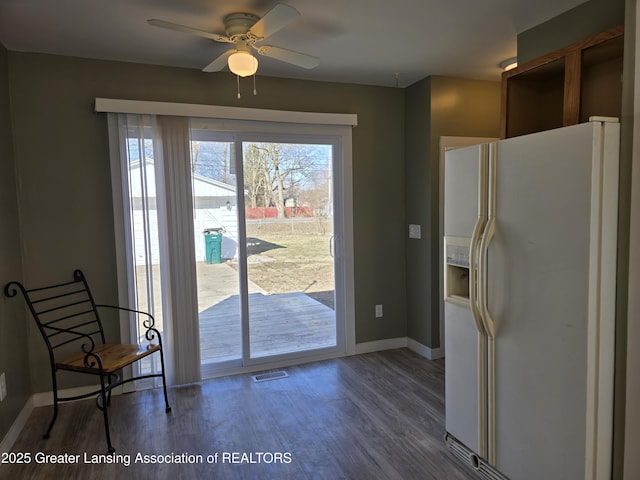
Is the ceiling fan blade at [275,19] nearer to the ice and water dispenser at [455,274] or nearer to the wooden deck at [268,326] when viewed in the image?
the ice and water dispenser at [455,274]

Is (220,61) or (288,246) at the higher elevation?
(220,61)

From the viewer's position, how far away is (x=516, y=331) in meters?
1.94

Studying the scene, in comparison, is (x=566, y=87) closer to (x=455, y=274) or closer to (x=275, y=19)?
(x=455, y=274)

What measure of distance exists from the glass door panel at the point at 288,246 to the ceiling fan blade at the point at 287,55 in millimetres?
A: 1075

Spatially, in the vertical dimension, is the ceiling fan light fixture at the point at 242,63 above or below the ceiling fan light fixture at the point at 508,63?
below

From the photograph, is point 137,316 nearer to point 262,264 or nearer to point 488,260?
point 262,264

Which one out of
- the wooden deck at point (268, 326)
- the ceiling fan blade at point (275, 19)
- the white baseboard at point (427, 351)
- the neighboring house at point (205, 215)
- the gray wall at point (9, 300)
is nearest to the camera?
the ceiling fan blade at point (275, 19)

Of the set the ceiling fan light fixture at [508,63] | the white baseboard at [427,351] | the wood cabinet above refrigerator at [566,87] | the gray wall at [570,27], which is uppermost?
the ceiling fan light fixture at [508,63]

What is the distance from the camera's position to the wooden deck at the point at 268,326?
3.53 metres

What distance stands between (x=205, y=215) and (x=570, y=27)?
2785 millimetres

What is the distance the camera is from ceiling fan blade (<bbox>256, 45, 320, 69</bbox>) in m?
2.42

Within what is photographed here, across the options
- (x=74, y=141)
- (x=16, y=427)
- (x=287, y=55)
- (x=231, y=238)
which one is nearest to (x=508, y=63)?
(x=287, y=55)

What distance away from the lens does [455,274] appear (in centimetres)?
235

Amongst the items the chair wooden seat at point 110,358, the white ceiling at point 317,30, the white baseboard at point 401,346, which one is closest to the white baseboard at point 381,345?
the white baseboard at point 401,346
